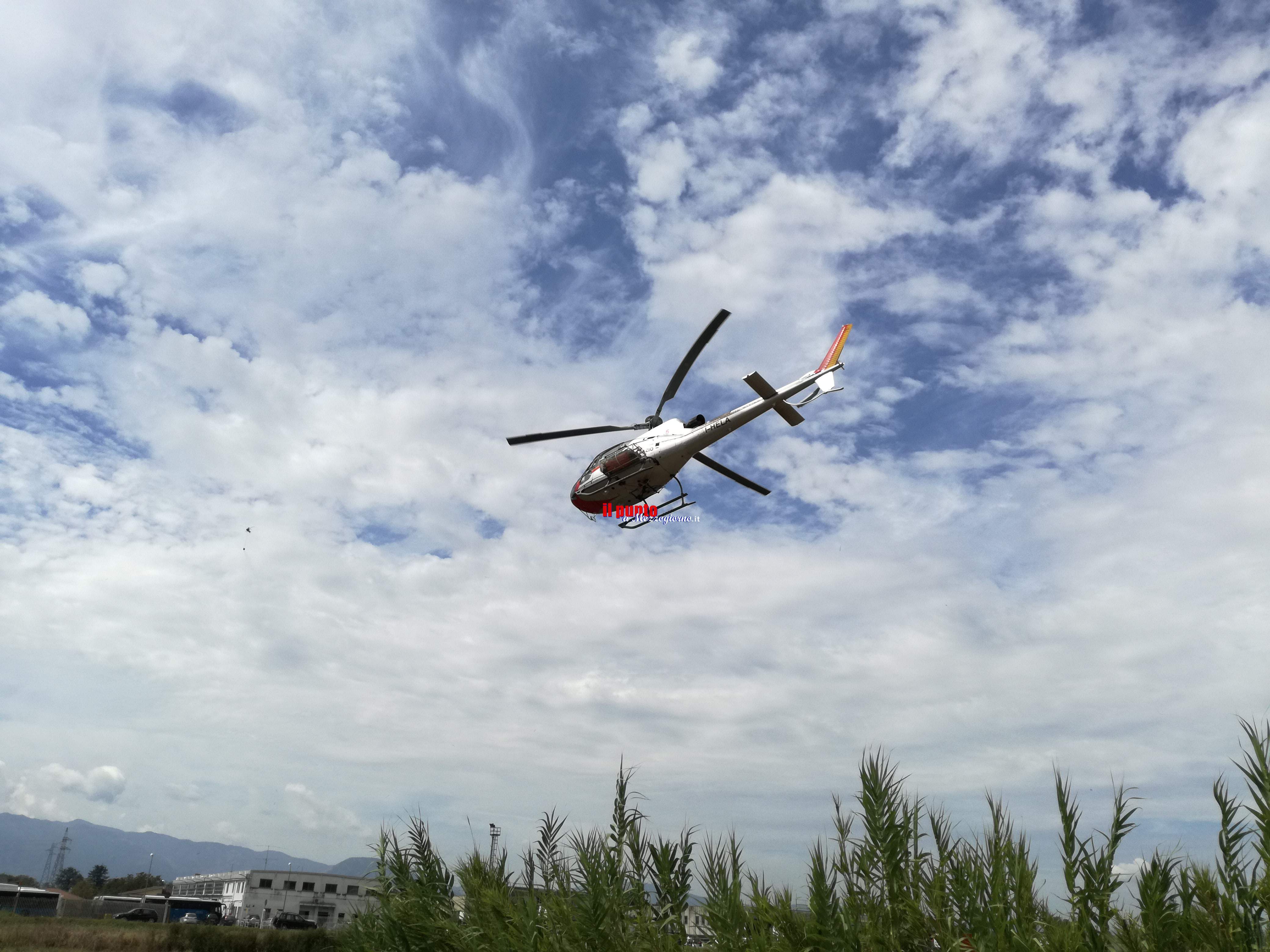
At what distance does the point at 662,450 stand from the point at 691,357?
388 cm

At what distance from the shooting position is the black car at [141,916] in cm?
8156

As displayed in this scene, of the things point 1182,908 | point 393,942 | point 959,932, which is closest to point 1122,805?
point 1182,908

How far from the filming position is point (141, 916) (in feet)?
279

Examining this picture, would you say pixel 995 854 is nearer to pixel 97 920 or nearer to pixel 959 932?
pixel 959 932

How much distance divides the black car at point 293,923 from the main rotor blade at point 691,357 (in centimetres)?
5488

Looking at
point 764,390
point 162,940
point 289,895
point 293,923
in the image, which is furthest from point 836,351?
point 289,895

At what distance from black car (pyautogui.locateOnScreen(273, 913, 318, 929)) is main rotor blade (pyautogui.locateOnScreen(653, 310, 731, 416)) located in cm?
5488

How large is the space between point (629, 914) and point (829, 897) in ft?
18.0

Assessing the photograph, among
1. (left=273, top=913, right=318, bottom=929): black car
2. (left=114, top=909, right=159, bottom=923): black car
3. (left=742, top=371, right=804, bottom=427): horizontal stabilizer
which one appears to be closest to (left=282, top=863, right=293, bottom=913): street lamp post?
(left=273, top=913, right=318, bottom=929): black car

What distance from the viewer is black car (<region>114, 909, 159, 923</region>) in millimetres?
81562

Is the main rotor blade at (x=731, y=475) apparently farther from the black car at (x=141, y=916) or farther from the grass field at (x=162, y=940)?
the black car at (x=141, y=916)

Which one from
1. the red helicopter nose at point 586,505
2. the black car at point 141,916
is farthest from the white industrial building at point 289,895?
the red helicopter nose at point 586,505

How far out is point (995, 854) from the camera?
12.4 metres

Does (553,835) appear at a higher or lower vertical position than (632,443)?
lower
